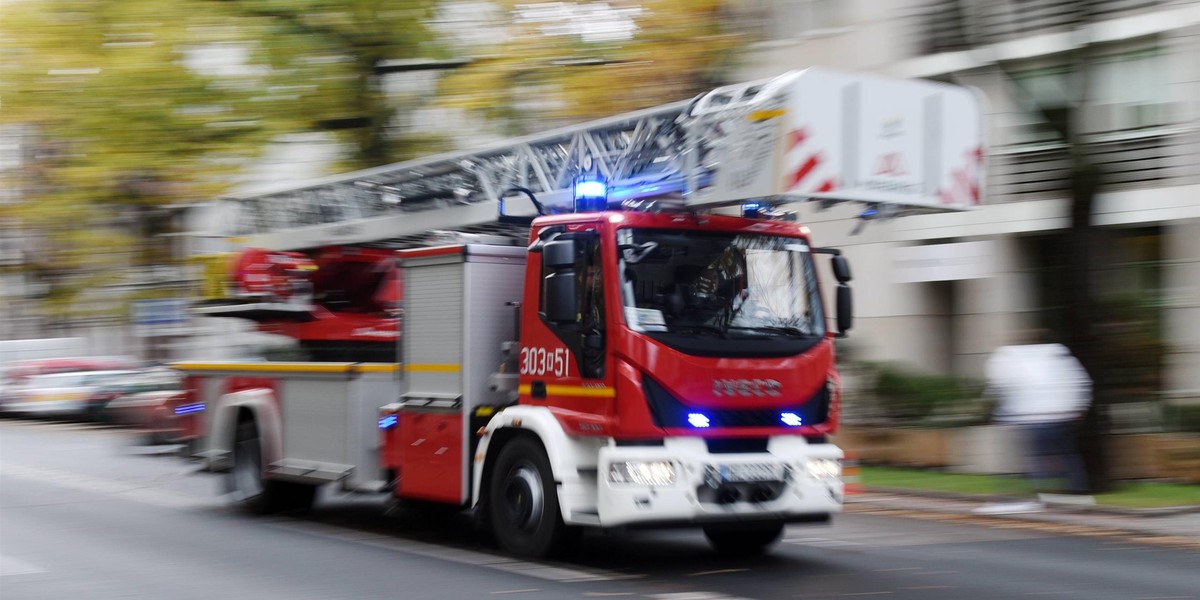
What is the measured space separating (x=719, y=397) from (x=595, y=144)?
2282 millimetres

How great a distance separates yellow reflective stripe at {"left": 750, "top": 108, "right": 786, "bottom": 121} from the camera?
26.4ft

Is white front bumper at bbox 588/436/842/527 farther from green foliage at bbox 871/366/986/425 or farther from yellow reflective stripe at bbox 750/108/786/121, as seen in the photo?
green foliage at bbox 871/366/986/425

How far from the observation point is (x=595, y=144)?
995cm

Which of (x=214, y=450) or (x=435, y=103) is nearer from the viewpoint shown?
(x=214, y=450)

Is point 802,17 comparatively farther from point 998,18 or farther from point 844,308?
point 844,308

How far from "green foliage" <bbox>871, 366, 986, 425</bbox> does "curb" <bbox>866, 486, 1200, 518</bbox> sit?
2379mm

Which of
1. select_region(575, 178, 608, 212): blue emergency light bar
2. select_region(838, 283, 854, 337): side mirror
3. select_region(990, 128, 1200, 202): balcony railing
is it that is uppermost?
select_region(990, 128, 1200, 202): balcony railing

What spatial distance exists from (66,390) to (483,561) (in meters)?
23.9

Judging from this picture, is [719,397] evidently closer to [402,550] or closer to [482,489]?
[482,489]

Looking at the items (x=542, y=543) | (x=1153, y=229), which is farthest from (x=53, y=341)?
(x=542, y=543)

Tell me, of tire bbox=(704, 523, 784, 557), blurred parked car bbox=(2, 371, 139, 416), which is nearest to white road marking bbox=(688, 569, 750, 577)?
tire bbox=(704, 523, 784, 557)

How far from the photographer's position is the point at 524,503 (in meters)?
9.28

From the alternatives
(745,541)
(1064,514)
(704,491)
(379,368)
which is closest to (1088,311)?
(1064,514)

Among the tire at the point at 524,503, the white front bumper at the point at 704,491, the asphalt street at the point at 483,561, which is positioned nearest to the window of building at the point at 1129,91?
the asphalt street at the point at 483,561
